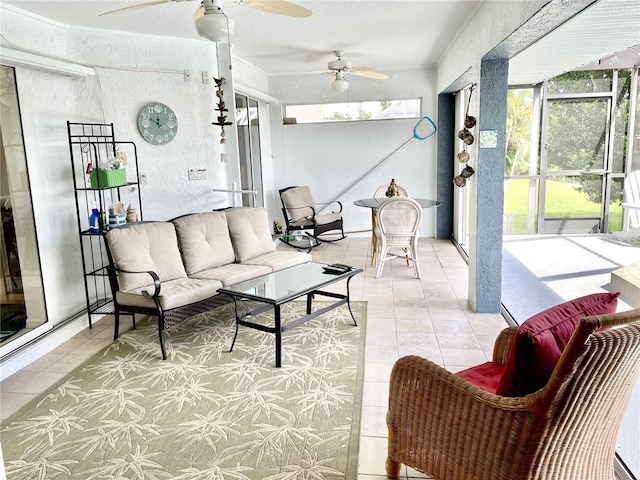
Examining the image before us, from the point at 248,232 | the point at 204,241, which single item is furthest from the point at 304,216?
the point at 204,241

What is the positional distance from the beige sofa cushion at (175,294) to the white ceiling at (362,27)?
201 cm

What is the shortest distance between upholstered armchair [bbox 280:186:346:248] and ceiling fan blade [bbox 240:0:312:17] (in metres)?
4.16

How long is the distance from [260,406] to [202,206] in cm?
296

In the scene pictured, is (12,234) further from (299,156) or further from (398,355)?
(299,156)

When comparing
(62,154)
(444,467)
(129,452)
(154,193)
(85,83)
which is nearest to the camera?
(444,467)

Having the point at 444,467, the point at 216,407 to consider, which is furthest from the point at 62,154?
the point at 444,467

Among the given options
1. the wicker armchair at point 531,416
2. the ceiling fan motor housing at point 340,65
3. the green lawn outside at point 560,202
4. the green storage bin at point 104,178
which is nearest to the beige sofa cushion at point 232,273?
the green storage bin at point 104,178

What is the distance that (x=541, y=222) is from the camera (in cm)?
764

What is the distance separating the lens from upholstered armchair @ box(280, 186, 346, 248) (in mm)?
6828

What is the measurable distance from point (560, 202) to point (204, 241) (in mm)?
5760

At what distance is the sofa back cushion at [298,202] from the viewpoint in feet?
22.7

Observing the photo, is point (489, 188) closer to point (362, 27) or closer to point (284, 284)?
point (284, 284)

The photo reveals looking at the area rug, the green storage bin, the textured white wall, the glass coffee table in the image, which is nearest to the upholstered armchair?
the textured white wall

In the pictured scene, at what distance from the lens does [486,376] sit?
211 centimetres
